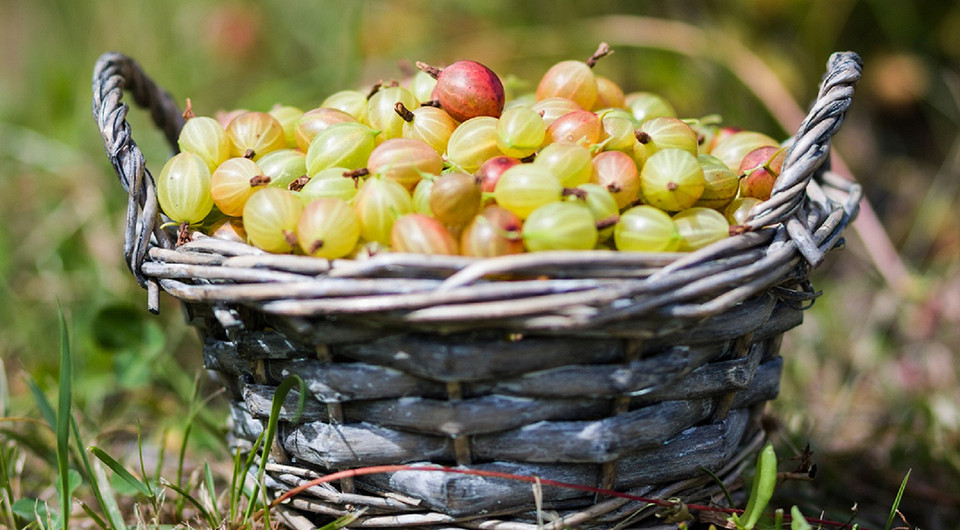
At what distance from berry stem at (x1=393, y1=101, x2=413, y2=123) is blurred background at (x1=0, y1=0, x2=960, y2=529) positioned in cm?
64

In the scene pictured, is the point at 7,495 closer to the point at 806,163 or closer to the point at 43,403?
the point at 43,403

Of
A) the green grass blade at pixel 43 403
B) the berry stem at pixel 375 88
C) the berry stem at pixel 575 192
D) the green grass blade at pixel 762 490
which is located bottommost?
the green grass blade at pixel 762 490

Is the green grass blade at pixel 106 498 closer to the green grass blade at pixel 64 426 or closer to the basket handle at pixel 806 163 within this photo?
the green grass blade at pixel 64 426

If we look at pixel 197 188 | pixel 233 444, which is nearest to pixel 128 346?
pixel 233 444

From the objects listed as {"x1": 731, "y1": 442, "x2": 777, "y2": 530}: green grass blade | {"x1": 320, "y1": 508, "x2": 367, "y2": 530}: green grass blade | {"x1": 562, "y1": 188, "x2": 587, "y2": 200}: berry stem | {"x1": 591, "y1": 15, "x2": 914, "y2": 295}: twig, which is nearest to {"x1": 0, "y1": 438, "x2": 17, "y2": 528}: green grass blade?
{"x1": 320, "y1": 508, "x2": 367, "y2": 530}: green grass blade

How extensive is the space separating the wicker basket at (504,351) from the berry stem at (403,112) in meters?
0.27

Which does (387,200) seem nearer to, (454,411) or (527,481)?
(454,411)

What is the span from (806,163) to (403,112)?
496 millimetres

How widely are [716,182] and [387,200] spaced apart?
1.39 ft

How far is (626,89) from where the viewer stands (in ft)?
7.32

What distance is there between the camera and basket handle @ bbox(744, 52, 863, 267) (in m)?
0.86

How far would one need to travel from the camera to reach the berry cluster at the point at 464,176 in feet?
2.72

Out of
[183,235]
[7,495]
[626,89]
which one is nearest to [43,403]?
[7,495]

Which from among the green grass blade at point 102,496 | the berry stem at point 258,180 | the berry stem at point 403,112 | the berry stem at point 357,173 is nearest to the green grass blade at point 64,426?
the green grass blade at point 102,496
